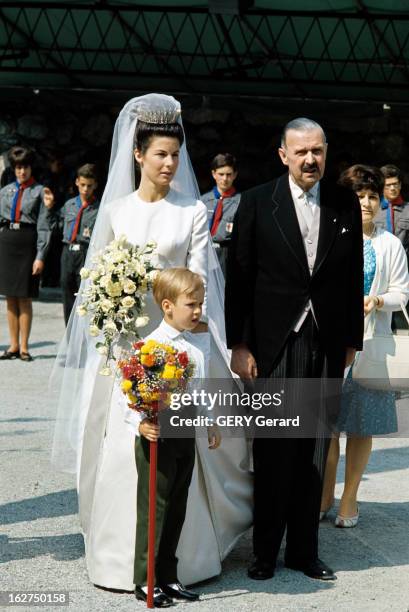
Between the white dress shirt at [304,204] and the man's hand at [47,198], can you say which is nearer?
the white dress shirt at [304,204]

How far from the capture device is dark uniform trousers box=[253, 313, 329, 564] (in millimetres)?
4754

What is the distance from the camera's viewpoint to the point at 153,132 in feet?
15.7

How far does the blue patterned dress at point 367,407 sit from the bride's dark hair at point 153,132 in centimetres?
129

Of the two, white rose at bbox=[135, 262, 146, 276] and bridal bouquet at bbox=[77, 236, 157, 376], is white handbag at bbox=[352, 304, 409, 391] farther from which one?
white rose at bbox=[135, 262, 146, 276]

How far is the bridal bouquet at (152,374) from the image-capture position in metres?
4.16

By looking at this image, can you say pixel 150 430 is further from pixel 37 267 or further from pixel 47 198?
pixel 47 198

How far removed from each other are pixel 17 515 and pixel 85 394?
0.90 meters

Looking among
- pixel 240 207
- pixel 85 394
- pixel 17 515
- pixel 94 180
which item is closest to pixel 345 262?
pixel 240 207

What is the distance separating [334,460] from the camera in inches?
226

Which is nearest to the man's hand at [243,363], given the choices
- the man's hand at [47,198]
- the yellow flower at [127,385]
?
the yellow flower at [127,385]

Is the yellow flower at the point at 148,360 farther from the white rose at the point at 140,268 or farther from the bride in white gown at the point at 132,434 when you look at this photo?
the white rose at the point at 140,268

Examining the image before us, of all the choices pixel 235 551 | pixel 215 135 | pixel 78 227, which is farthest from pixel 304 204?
pixel 215 135

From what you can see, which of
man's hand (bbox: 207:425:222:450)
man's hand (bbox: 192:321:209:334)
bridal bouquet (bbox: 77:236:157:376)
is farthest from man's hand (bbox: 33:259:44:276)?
man's hand (bbox: 207:425:222:450)

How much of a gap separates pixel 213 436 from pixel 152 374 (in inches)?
18.8
